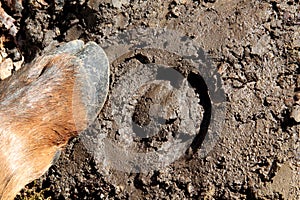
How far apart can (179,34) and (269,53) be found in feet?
1.26

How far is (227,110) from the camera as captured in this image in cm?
258

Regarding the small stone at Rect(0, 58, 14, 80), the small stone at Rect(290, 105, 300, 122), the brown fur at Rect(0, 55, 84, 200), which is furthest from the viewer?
the small stone at Rect(0, 58, 14, 80)

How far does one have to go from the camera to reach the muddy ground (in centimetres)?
254

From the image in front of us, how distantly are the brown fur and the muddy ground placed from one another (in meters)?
0.23

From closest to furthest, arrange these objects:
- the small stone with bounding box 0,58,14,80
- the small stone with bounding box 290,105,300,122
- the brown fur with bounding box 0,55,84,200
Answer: the brown fur with bounding box 0,55,84,200, the small stone with bounding box 290,105,300,122, the small stone with bounding box 0,58,14,80

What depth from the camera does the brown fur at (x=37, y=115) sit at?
2396mm

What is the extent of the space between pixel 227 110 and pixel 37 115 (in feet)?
2.51

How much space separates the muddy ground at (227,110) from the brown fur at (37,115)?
0.77 feet

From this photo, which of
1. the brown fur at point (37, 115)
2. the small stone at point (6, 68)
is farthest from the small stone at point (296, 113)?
the small stone at point (6, 68)

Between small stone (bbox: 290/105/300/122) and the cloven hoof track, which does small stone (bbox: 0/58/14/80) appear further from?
small stone (bbox: 290/105/300/122)

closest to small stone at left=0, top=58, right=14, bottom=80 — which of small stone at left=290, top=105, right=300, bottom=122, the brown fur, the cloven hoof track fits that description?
the brown fur

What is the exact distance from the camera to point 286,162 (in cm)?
252

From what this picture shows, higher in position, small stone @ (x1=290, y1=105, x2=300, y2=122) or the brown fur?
the brown fur

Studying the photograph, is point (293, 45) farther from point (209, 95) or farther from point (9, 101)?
point (9, 101)
